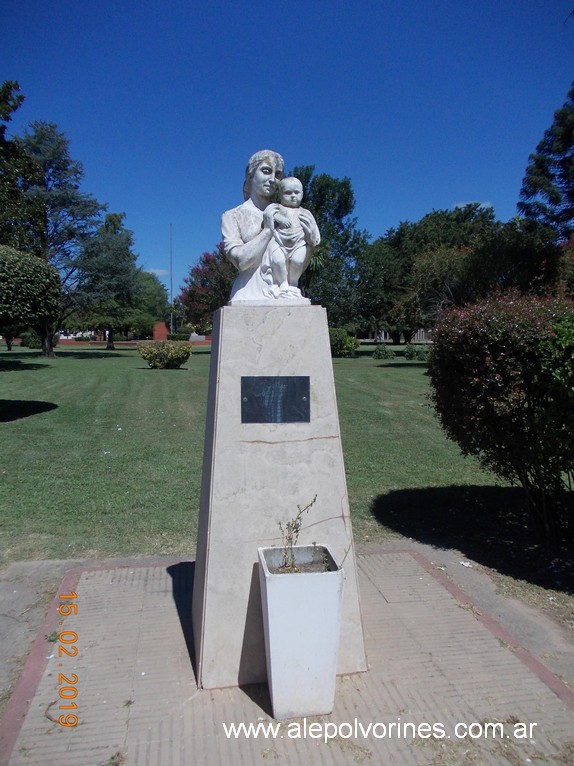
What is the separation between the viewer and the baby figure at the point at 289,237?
Answer: 3.37 meters

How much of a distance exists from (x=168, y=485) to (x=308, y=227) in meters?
4.70

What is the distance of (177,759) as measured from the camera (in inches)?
99.7

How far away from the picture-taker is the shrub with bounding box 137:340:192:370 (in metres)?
23.1

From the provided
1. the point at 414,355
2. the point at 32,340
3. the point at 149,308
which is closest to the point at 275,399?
the point at 414,355

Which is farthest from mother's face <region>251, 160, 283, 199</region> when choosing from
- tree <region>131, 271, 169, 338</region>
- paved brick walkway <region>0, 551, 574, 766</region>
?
tree <region>131, 271, 169, 338</region>

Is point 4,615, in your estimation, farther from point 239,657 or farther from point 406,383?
point 406,383

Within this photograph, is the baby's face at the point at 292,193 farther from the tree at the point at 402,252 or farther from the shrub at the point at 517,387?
the tree at the point at 402,252

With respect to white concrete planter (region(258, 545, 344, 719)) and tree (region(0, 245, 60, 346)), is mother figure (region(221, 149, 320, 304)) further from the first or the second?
tree (region(0, 245, 60, 346))

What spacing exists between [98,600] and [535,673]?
2.97m

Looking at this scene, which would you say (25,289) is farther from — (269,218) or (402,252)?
(402,252)

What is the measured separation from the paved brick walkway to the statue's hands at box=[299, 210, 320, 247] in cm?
259

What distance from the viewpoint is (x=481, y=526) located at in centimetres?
594

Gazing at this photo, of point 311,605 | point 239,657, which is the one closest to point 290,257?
point 311,605

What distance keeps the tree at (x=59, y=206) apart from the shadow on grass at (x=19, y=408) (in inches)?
780
